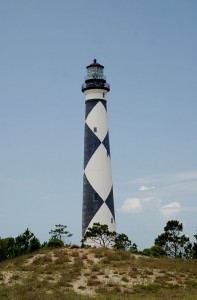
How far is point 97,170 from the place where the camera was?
141 ft

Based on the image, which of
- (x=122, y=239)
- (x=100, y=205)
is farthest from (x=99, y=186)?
(x=122, y=239)

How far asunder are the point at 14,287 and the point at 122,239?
19.5m

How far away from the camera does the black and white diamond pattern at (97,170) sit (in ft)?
138

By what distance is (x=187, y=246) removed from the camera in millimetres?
42312

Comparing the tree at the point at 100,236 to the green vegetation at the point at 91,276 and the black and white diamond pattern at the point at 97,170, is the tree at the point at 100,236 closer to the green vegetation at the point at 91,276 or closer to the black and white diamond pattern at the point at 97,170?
the black and white diamond pattern at the point at 97,170

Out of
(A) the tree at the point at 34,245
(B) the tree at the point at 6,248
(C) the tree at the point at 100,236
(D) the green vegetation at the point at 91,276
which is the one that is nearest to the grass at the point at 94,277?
(D) the green vegetation at the point at 91,276

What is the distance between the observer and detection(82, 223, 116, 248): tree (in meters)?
40.5

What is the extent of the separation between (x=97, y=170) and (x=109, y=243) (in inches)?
249

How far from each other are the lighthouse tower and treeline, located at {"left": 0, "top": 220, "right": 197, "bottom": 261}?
1.24 m

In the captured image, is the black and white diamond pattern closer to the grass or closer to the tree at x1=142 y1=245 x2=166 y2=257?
the tree at x1=142 y1=245 x2=166 y2=257

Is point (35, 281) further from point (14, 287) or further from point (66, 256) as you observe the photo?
point (66, 256)

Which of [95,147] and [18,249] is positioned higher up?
[95,147]

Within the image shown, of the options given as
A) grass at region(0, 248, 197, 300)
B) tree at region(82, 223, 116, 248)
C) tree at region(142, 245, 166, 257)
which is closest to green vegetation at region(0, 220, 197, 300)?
grass at region(0, 248, 197, 300)

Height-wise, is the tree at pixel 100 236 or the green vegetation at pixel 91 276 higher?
the tree at pixel 100 236
